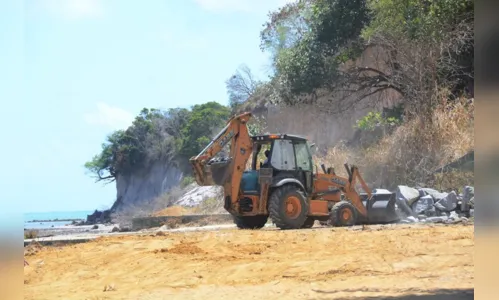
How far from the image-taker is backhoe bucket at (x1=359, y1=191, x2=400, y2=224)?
33.3 feet

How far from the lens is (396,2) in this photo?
1338 centimetres

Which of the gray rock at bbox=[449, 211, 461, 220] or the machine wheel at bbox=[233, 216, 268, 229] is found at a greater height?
the gray rock at bbox=[449, 211, 461, 220]

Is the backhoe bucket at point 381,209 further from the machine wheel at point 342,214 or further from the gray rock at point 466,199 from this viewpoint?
the gray rock at point 466,199

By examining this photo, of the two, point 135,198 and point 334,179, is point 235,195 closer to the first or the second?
point 334,179

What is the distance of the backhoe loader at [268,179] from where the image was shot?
8984 millimetres

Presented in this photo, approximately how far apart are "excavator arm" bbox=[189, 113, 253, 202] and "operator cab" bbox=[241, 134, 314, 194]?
6.8 inches

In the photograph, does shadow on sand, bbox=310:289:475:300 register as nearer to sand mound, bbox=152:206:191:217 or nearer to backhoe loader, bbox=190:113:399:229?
backhoe loader, bbox=190:113:399:229

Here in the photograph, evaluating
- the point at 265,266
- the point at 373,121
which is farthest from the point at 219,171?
the point at 373,121

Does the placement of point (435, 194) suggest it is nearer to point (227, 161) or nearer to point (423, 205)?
point (423, 205)

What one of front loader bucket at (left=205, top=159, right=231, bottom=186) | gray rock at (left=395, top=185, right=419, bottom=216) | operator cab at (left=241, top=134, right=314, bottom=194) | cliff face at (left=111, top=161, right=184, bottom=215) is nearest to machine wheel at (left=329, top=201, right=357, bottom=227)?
operator cab at (left=241, top=134, right=314, bottom=194)

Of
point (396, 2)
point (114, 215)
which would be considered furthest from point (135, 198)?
point (396, 2)

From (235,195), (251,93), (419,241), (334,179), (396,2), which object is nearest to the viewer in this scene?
(419,241)

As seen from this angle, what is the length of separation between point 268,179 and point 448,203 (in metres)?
3.13

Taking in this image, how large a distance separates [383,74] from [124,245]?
8836 millimetres
